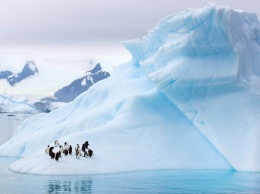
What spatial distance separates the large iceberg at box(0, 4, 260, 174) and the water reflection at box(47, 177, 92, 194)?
3727 millimetres

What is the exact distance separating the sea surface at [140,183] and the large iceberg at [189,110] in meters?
1.53

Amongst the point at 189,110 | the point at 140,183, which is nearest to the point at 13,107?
the point at 189,110

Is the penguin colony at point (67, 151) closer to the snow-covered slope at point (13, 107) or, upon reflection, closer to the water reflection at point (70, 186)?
the water reflection at point (70, 186)

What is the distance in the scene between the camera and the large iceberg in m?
31.8

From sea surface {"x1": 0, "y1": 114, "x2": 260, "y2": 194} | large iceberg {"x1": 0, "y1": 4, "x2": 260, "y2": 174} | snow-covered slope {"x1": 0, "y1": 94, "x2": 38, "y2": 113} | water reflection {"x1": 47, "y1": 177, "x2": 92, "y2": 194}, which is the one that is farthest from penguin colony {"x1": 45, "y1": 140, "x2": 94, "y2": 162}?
snow-covered slope {"x1": 0, "y1": 94, "x2": 38, "y2": 113}

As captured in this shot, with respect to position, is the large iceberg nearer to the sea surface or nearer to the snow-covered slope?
the sea surface

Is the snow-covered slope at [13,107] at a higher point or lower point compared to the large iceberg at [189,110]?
higher

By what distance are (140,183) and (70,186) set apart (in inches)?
128

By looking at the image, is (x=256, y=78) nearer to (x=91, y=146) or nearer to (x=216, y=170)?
(x=216, y=170)

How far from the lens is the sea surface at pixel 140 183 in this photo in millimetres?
23609

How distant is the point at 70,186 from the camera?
24.2 meters

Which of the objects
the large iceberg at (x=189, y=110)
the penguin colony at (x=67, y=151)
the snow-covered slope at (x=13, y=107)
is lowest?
the penguin colony at (x=67, y=151)

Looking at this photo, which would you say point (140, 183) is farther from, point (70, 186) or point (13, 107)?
point (13, 107)

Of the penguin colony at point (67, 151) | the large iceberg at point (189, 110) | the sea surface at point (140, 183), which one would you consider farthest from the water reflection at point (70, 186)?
the large iceberg at point (189, 110)
